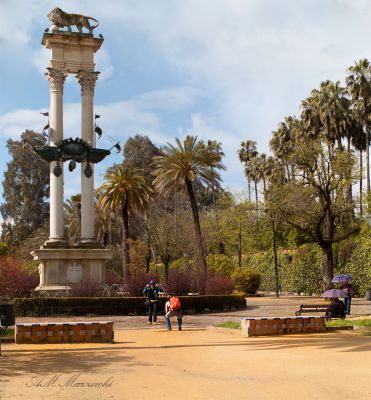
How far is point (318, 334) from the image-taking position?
18.4 m

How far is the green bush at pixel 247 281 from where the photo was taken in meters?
53.6

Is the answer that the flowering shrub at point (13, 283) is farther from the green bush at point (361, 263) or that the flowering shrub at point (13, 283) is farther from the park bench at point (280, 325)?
the green bush at point (361, 263)

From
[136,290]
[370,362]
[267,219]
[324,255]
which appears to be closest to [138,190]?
[267,219]

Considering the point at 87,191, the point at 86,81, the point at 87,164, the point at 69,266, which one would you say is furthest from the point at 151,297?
the point at 86,81

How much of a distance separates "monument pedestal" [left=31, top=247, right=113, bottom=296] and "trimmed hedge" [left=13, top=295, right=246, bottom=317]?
10.1 feet

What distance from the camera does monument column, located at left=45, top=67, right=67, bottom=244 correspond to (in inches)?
1339

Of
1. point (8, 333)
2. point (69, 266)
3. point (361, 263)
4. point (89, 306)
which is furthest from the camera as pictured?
point (361, 263)

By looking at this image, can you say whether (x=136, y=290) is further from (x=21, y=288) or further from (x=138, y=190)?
(x=138, y=190)

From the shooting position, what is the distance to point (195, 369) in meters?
12.0

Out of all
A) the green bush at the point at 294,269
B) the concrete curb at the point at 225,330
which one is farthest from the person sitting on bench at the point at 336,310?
the green bush at the point at 294,269

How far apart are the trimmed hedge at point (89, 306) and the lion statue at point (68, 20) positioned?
1514cm

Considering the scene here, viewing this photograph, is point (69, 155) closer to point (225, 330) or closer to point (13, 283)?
point (13, 283)

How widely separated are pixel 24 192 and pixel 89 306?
56.5 meters

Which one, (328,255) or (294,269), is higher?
(328,255)
